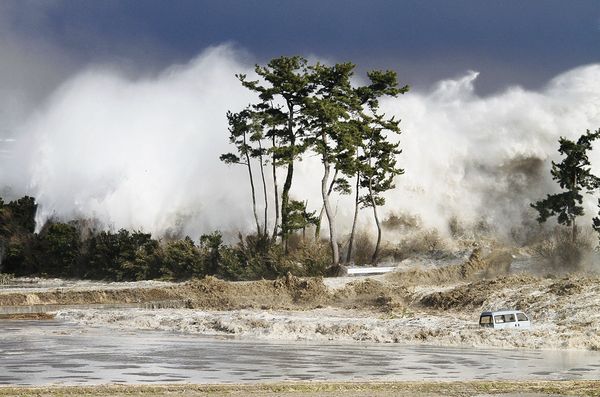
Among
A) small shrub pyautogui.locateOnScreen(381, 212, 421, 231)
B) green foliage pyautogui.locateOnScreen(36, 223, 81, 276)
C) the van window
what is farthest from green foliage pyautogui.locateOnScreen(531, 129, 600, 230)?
green foliage pyautogui.locateOnScreen(36, 223, 81, 276)

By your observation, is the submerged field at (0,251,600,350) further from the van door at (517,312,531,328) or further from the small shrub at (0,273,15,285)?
the small shrub at (0,273,15,285)

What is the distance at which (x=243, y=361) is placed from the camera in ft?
87.7

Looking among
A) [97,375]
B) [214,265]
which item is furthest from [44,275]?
[97,375]

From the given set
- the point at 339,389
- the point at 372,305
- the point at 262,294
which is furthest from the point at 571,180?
the point at 339,389

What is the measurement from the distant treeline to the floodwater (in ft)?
82.4

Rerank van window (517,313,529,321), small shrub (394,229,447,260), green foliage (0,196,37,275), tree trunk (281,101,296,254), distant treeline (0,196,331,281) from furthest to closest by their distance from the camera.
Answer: green foliage (0,196,37,275) → small shrub (394,229,447,260) → tree trunk (281,101,296,254) → distant treeline (0,196,331,281) → van window (517,313,529,321)

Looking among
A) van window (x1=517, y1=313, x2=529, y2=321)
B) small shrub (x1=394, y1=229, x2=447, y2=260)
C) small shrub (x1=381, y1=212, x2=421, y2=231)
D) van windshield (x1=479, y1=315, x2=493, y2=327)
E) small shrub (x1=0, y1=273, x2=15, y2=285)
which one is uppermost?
small shrub (x1=381, y1=212, x2=421, y2=231)

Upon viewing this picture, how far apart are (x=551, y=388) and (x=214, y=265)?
1676 inches

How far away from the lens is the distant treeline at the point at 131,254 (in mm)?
59938

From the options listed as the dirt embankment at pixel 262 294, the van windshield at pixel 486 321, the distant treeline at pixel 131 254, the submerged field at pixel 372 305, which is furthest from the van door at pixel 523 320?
the distant treeline at pixel 131 254

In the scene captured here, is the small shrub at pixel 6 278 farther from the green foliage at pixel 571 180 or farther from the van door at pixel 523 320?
the van door at pixel 523 320

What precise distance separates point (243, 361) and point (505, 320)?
11668 millimetres

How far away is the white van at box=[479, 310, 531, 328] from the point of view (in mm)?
34281

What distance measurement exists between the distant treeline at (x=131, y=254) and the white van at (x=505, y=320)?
79.9ft
